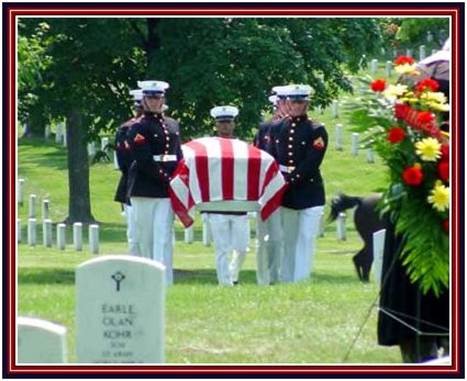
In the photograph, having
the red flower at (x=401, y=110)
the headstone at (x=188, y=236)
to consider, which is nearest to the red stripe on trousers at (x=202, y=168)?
the red flower at (x=401, y=110)

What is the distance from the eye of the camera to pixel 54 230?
36.4 m

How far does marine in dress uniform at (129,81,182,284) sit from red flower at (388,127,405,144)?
711 cm

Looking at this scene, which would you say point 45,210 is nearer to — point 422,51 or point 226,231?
point 226,231

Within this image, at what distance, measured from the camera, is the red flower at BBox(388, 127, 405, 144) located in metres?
11.2

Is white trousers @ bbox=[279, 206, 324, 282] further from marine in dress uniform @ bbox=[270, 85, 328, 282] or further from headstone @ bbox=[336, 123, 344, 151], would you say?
headstone @ bbox=[336, 123, 344, 151]

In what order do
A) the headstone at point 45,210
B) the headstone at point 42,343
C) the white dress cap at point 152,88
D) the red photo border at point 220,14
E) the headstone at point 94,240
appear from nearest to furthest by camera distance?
the headstone at point 42,343
the red photo border at point 220,14
the white dress cap at point 152,88
the headstone at point 94,240
the headstone at point 45,210

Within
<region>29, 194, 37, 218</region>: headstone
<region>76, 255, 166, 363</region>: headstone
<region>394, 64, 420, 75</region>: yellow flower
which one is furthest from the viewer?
<region>29, 194, 37, 218</region>: headstone

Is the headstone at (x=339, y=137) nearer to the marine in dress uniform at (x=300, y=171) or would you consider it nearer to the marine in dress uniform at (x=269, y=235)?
the marine in dress uniform at (x=269, y=235)

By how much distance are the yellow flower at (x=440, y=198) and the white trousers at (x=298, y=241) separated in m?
7.59

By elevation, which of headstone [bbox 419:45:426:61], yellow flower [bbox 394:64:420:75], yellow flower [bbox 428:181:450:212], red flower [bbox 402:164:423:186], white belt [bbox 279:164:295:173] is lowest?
yellow flower [bbox 428:181:450:212]

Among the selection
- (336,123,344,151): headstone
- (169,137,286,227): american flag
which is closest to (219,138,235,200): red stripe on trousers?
(169,137,286,227): american flag

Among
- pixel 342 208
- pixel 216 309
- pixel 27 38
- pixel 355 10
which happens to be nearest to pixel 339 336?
pixel 216 309

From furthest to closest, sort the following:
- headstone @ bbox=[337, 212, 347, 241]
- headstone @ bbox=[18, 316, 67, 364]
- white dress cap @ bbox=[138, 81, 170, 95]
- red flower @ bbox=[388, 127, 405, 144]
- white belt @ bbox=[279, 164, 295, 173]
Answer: headstone @ bbox=[337, 212, 347, 241], white belt @ bbox=[279, 164, 295, 173], white dress cap @ bbox=[138, 81, 170, 95], red flower @ bbox=[388, 127, 405, 144], headstone @ bbox=[18, 316, 67, 364]

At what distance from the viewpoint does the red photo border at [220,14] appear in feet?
34.0
